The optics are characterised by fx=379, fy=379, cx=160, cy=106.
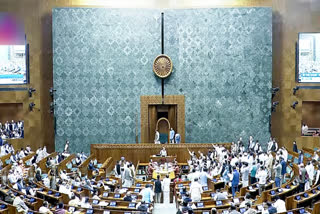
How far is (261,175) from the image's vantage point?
13.3 m

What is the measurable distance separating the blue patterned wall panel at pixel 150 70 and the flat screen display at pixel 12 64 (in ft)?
7.34

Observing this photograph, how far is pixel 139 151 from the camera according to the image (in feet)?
68.3

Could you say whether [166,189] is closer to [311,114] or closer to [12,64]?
[12,64]

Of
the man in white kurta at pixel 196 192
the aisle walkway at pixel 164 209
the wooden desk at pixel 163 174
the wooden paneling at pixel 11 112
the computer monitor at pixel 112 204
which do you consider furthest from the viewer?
the wooden paneling at pixel 11 112

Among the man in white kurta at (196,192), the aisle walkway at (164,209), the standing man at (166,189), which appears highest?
the man in white kurta at (196,192)

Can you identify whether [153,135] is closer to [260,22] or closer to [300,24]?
[260,22]

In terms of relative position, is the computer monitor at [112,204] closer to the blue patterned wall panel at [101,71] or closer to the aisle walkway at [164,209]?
the aisle walkway at [164,209]

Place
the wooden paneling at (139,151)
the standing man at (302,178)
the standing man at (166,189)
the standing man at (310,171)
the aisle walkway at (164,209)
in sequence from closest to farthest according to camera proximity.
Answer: the standing man at (302,178) → the aisle walkway at (164,209) → the standing man at (310,171) → the standing man at (166,189) → the wooden paneling at (139,151)

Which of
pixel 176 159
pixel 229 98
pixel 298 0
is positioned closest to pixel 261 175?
pixel 176 159

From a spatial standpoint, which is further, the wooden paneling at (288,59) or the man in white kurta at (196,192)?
the wooden paneling at (288,59)

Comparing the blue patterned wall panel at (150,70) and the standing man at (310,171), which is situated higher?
the blue patterned wall panel at (150,70)

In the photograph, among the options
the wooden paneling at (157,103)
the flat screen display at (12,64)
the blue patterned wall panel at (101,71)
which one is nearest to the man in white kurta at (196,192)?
the wooden paneling at (157,103)

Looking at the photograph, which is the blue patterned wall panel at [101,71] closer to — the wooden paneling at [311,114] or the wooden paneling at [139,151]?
the wooden paneling at [139,151]

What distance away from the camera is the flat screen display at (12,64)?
920 inches
